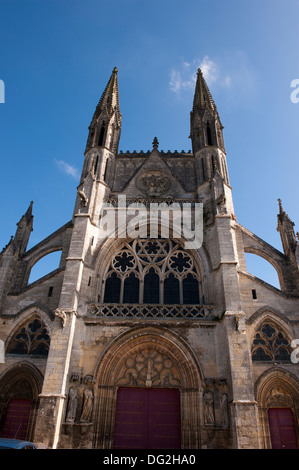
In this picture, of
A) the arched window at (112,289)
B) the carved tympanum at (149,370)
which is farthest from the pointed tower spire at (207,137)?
the carved tympanum at (149,370)

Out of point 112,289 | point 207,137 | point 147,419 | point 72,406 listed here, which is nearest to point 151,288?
point 112,289

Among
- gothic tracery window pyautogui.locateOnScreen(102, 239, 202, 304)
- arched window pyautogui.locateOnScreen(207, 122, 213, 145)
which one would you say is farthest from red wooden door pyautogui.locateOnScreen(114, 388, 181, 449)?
arched window pyautogui.locateOnScreen(207, 122, 213, 145)

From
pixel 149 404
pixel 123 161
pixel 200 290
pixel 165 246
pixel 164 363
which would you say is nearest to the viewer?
pixel 149 404

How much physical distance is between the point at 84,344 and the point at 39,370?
1.90 m

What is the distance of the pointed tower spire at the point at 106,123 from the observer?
16516 millimetres

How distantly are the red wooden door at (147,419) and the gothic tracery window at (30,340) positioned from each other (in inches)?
131

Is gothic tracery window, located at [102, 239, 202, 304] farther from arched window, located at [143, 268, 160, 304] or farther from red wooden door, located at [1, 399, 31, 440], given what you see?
red wooden door, located at [1, 399, 31, 440]

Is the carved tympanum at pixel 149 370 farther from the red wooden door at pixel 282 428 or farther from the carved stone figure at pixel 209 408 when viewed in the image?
the red wooden door at pixel 282 428

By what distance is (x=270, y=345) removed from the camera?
11.2 m

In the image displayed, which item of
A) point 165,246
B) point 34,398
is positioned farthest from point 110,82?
point 34,398

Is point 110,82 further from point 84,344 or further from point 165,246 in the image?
point 84,344

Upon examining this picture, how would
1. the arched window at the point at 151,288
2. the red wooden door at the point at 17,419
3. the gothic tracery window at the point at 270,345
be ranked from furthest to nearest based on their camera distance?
1. the arched window at the point at 151,288
2. the gothic tracery window at the point at 270,345
3. the red wooden door at the point at 17,419

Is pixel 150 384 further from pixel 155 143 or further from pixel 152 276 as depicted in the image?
pixel 155 143
